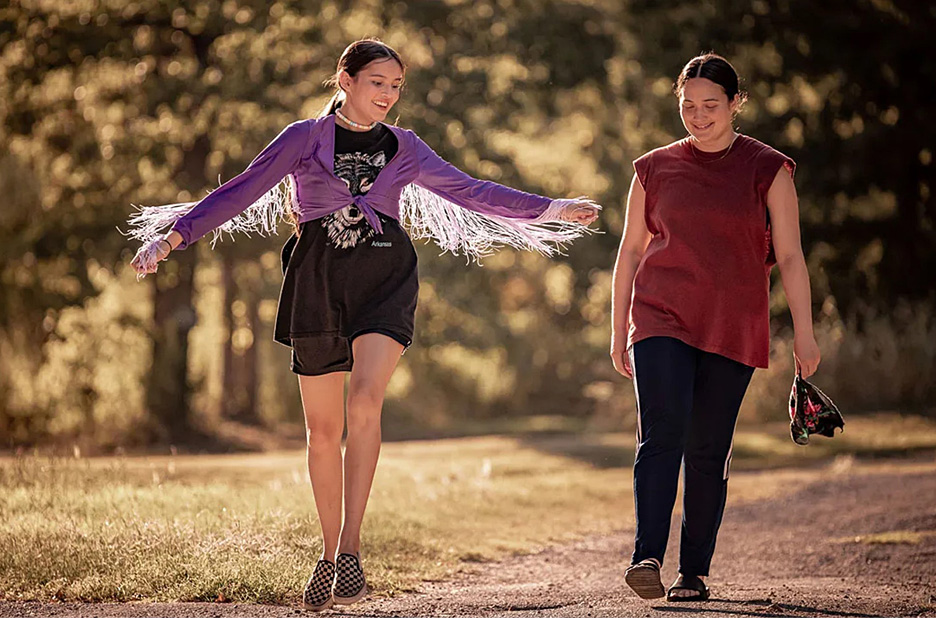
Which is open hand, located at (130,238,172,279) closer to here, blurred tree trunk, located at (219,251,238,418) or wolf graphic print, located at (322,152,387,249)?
wolf graphic print, located at (322,152,387,249)

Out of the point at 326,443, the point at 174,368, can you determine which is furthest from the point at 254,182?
the point at 174,368

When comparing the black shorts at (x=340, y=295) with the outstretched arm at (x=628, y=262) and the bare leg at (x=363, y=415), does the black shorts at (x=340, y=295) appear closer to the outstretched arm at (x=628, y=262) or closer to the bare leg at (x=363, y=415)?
the bare leg at (x=363, y=415)

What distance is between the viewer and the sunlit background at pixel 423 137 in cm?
1833

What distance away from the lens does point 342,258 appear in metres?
5.70

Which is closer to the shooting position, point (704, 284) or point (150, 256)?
point (150, 256)

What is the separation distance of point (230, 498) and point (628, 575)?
149 inches

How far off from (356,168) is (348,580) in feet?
5.52

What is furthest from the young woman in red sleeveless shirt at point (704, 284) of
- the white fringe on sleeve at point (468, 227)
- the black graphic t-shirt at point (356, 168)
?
the black graphic t-shirt at point (356, 168)

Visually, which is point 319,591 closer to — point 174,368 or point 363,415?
point 363,415

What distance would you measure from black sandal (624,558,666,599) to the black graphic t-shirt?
5.63 ft

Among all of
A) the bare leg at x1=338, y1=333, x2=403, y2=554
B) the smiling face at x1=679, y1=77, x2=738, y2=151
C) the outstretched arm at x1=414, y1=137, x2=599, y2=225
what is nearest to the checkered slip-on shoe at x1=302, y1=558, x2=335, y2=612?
the bare leg at x1=338, y1=333, x2=403, y2=554

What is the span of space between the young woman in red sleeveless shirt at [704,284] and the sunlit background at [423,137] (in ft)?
36.6

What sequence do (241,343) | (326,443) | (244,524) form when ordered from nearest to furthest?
(326,443) → (244,524) → (241,343)

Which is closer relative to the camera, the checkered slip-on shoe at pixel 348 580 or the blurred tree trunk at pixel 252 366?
the checkered slip-on shoe at pixel 348 580
